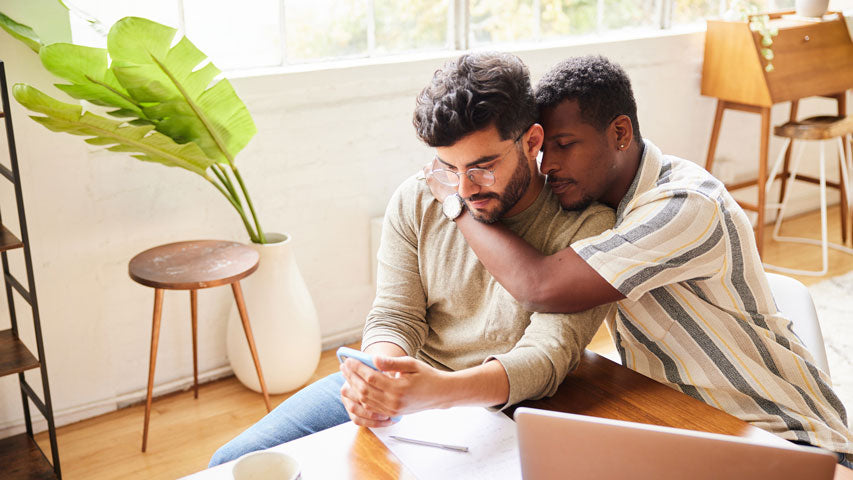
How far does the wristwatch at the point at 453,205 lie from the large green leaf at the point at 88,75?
3.71 feet

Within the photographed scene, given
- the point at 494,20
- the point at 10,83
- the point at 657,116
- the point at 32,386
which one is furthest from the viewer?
the point at 657,116

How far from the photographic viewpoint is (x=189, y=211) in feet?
8.80

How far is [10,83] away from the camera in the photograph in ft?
7.47

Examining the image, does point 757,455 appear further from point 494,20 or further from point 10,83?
point 494,20

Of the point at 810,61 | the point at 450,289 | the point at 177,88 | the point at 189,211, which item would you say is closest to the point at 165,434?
the point at 189,211

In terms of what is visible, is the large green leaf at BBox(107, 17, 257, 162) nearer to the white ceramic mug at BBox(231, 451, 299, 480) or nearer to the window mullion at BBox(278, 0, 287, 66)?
the window mullion at BBox(278, 0, 287, 66)

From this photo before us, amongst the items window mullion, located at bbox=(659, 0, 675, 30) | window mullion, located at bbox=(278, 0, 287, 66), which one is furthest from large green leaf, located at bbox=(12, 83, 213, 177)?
window mullion, located at bbox=(659, 0, 675, 30)

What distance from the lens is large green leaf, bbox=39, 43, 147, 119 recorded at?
6.76 ft

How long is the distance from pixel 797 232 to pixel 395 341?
3.61 meters

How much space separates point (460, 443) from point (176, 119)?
1490 mm

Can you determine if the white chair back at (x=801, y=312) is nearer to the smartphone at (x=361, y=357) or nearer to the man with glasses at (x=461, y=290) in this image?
the man with glasses at (x=461, y=290)

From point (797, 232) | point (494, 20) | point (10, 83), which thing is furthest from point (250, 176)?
point (797, 232)

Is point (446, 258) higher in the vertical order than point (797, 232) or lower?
higher

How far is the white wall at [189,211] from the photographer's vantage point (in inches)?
96.5
